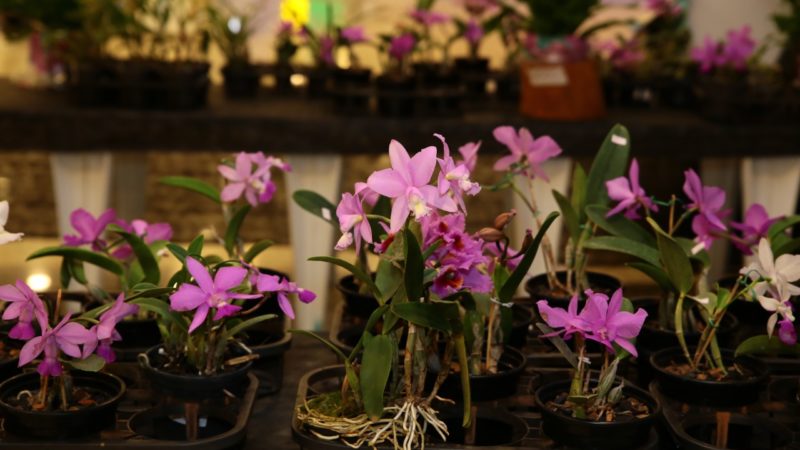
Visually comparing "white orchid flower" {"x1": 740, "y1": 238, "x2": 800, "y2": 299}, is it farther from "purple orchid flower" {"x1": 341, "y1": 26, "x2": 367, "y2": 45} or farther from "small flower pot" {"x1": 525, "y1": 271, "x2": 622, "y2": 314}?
"purple orchid flower" {"x1": 341, "y1": 26, "x2": 367, "y2": 45}

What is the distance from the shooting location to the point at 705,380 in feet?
3.95

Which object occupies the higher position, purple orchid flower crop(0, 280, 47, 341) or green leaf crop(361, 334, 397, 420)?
purple orchid flower crop(0, 280, 47, 341)

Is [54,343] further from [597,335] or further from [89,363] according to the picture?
[597,335]

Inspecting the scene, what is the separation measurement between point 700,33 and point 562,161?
128 centimetres

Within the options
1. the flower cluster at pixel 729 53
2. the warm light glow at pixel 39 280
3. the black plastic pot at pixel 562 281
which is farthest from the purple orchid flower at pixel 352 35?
the black plastic pot at pixel 562 281

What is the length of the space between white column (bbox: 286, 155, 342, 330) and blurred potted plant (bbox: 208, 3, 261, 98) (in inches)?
19.7

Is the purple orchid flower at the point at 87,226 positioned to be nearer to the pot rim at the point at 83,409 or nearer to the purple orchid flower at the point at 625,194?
the pot rim at the point at 83,409

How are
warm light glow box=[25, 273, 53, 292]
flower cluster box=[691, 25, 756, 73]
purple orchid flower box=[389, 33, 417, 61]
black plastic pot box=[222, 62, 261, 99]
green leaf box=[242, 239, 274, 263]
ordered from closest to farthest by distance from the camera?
green leaf box=[242, 239, 274, 263], purple orchid flower box=[389, 33, 417, 61], flower cluster box=[691, 25, 756, 73], black plastic pot box=[222, 62, 261, 99], warm light glow box=[25, 273, 53, 292]

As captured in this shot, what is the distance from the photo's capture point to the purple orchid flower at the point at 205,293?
1099 mm

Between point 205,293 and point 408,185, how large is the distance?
0.78ft

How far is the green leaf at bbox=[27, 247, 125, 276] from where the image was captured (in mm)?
1359

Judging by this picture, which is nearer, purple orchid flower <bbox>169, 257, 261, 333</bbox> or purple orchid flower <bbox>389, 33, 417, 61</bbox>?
purple orchid flower <bbox>169, 257, 261, 333</bbox>

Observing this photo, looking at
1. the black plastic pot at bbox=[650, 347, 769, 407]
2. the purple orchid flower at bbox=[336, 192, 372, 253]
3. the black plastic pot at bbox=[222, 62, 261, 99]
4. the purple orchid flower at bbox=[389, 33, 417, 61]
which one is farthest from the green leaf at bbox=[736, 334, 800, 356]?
the black plastic pot at bbox=[222, 62, 261, 99]

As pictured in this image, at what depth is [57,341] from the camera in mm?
1119
